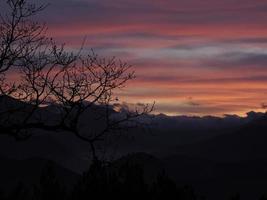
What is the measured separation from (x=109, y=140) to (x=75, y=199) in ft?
19.6

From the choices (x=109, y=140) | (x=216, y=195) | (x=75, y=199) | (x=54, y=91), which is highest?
(x=54, y=91)

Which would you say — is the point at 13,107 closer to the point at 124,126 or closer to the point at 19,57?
the point at 19,57

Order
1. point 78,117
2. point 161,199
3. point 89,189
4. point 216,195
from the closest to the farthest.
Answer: point 78,117, point 89,189, point 161,199, point 216,195

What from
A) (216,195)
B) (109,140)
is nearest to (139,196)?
(109,140)

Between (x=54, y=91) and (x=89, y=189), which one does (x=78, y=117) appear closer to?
(x=54, y=91)

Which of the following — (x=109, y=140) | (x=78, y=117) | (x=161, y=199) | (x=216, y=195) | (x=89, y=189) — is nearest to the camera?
(x=78, y=117)

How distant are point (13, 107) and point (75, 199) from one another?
283 inches

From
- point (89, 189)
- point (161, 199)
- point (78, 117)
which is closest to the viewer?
point (78, 117)

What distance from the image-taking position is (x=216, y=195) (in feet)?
622

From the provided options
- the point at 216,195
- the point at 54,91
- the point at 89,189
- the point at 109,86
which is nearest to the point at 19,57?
the point at 54,91

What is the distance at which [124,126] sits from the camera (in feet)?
62.5

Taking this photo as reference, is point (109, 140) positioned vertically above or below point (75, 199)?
above

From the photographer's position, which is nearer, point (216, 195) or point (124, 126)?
point (124, 126)

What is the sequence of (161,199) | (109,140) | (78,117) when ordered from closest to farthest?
(78,117) < (109,140) < (161,199)
